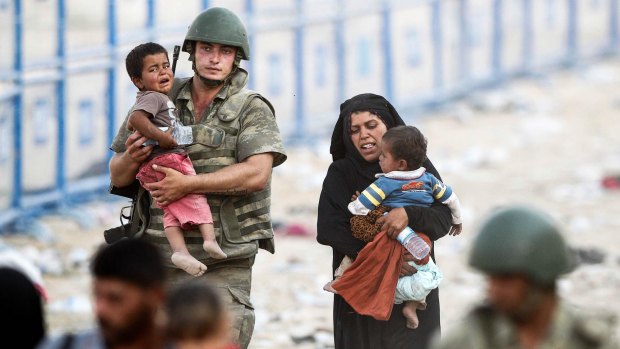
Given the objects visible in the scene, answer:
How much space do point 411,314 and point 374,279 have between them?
242 mm

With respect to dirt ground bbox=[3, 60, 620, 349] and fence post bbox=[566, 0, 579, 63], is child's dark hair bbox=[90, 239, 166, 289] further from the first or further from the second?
fence post bbox=[566, 0, 579, 63]

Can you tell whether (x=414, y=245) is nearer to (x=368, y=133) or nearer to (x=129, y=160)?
(x=368, y=133)

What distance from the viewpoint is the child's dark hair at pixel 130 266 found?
149 inches

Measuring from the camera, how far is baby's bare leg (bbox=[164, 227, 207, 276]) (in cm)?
562

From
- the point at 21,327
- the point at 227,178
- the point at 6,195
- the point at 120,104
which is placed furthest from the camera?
the point at 120,104

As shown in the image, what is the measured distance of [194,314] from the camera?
3.57 meters

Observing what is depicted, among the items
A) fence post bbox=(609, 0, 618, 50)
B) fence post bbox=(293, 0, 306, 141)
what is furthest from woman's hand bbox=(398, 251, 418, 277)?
fence post bbox=(609, 0, 618, 50)

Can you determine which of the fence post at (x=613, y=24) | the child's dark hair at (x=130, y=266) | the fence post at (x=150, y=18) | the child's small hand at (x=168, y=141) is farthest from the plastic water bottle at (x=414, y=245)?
the fence post at (x=613, y=24)

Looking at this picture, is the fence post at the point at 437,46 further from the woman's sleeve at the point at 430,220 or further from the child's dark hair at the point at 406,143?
the child's dark hair at the point at 406,143

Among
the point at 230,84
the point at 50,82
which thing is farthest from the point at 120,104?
the point at 230,84

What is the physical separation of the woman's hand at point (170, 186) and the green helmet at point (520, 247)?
2.20 metres

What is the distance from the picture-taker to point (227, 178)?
5680 millimetres

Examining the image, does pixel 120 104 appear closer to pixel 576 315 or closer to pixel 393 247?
pixel 393 247

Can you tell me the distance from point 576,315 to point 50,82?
951 cm
